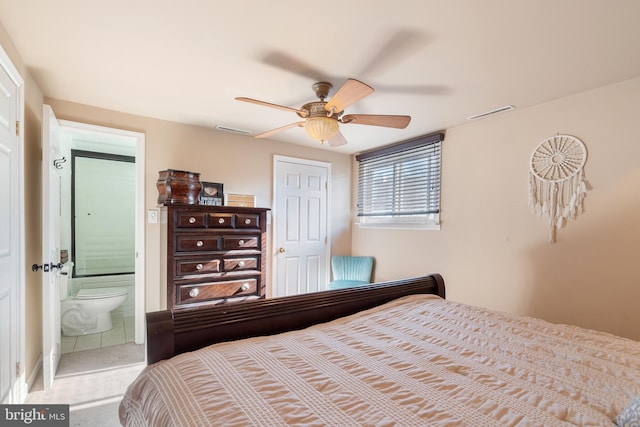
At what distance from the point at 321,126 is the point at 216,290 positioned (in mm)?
1657

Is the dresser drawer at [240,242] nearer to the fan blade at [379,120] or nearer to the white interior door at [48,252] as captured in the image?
the white interior door at [48,252]

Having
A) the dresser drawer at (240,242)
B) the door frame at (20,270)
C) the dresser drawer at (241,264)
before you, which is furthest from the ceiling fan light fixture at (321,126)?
the door frame at (20,270)

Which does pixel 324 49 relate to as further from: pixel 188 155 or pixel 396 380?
pixel 188 155

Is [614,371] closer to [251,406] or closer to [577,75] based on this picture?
[251,406]

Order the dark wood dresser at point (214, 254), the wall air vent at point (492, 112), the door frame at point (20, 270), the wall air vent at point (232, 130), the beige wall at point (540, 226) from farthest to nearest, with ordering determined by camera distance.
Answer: the wall air vent at point (232, 130)
the wall air vent at point (492, 112)
the dark wood dresser at point (214, 254)
the beige wall at point (540, 226)
the door frame at point (20, 270)

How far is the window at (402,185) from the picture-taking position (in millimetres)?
3357

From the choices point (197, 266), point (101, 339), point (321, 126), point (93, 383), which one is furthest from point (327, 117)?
point (101, 339)

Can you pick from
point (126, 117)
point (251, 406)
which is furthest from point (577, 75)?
point (126, 117)

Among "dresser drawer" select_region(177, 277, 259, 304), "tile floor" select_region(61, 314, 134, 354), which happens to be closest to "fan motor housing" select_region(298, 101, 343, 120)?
"dresser drawer" select_region(177, 277, 259, 304)

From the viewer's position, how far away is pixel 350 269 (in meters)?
4.07

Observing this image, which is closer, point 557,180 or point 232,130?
point 557,180

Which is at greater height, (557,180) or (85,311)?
(557,180)

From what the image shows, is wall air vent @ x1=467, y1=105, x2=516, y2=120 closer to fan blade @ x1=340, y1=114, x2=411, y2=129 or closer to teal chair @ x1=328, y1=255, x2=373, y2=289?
fan blade @ x1=340, y1=114, x2=411, y2=129

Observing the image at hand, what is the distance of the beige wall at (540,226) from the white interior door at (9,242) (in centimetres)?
339
